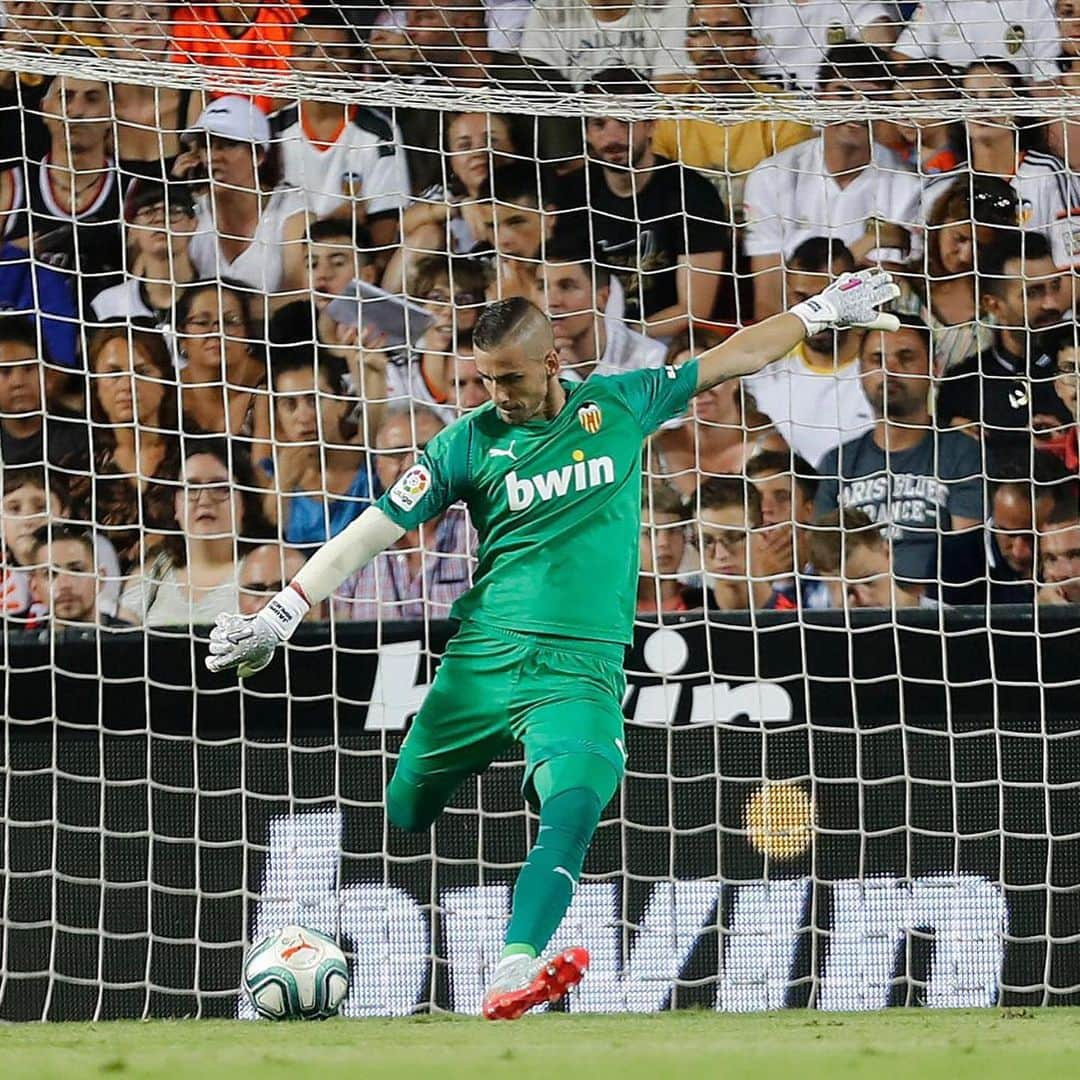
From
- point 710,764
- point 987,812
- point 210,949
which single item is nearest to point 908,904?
point 987,812

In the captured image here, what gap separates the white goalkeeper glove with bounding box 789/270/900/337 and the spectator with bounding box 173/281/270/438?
2783mm

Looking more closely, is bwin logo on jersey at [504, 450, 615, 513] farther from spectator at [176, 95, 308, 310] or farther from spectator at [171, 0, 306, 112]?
spectator at [176, 95, 308, 310]

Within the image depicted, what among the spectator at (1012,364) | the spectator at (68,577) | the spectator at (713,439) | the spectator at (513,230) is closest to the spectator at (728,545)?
the spectator at (713,439)

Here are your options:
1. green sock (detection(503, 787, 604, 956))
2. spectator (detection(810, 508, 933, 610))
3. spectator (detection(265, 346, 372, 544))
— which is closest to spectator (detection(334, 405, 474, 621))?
spectator (detection(265, 346, 372, 544))

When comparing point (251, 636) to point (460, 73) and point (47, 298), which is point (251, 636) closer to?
point (460, 73)

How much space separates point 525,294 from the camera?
7027 mm

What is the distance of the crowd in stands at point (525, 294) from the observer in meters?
6.44

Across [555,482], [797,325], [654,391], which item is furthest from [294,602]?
[797,325]

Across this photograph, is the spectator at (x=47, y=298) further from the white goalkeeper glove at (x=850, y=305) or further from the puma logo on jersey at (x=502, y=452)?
the white goalkeeper glove at (x=850, y=305)

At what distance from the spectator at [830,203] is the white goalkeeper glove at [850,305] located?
236 centimetres

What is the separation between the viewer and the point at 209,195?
716 cm

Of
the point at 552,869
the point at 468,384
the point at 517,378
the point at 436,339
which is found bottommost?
the point at 552,869

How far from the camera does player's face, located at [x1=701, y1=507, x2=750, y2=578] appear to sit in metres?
6.56

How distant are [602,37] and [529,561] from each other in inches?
118
